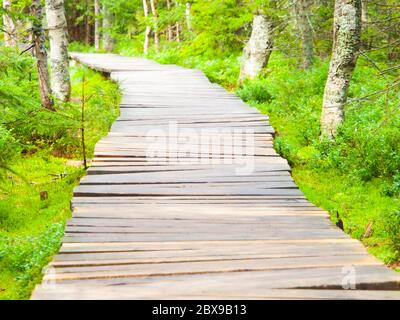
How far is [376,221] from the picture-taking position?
25.0 feet

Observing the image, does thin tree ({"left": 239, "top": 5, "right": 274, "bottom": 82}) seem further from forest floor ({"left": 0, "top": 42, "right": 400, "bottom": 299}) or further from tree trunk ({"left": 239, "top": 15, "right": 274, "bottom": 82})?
forest floor ({"left": 0, "top": 42, "right": 400, "bottom": 299})

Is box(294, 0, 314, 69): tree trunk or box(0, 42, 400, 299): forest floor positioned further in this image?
box(294, 0, 314, 69): tree trunk

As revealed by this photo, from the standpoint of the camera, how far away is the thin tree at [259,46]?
623 inches

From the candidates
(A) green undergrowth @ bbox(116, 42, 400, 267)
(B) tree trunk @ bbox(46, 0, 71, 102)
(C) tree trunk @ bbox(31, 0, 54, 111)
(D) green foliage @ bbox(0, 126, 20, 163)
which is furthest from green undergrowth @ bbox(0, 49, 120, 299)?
(A) green undergrowth @ bbox(116, 42, 400, 267)

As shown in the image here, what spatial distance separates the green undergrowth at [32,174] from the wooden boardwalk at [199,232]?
822mm

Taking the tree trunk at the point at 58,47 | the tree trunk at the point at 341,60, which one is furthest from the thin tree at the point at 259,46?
the tree trunk at the point at 341,60

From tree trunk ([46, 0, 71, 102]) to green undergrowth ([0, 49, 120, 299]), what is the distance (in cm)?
55

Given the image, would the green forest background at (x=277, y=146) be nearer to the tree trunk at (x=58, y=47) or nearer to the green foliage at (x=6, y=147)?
the green foliage at (x=6, y=147)

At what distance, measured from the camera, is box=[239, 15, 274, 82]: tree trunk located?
51.9 feet

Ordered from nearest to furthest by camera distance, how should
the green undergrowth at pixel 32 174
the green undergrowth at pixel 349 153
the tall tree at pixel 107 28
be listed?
the green undergrowth at pixel 32 174 < the green undergrowth at pixel 349 153 < the tall tree at pixel 107 28

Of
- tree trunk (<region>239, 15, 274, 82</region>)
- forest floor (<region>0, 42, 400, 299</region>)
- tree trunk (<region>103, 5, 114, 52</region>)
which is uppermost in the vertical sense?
tree trunk (<region>239, 15, 274, 82</region>)

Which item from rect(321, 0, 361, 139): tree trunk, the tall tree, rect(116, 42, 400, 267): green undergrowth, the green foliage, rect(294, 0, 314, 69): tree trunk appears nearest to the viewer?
the green foliage

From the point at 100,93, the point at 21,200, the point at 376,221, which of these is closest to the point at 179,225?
the point at 376,221

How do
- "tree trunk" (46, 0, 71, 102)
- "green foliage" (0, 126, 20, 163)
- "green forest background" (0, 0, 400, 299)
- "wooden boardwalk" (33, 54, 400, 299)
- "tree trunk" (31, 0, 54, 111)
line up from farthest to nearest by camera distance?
"tree trunk" (46, 0, 71, 102), "tree trunk" (31, 0, 54, 111), "green foliage" (0, 126, 20, 163), "green forest background" (0, 0, 400, 299), "wooden boardwalk" (33, 54, 400, 299)
